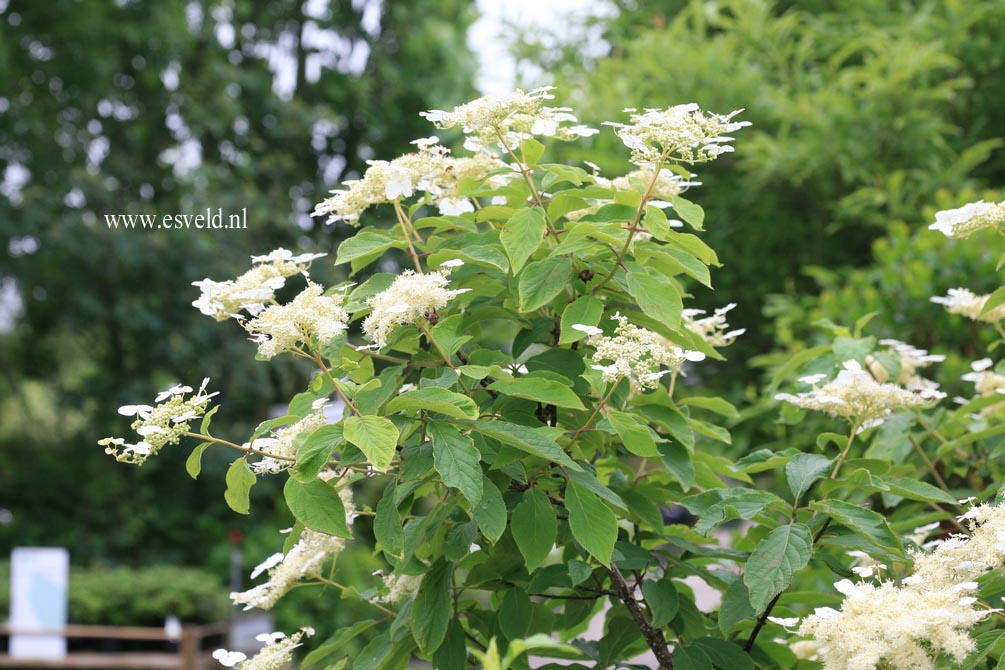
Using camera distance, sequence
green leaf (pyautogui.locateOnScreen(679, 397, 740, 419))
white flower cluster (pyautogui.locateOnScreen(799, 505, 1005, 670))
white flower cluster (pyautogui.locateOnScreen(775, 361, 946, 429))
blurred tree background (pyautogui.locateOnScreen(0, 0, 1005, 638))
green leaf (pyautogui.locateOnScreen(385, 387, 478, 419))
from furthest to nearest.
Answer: blurred tree background (pyautogui.locateOnScreen(0, 0, 1005, 638)), green leaf (pyautogui.locateOnScreen(679, 397, 740, 419)), white flower cluster (pyautogui.locateOnScreen(775, 361, 946, 429)), green leaf (pyautogui.locateOnScreen(385, 387, 478, 419)), white flower cluster (pyautogui.locateOnScreen(799, 505, 1005, 670))

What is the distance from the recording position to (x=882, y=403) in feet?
4.92

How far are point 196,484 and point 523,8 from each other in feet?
22.4

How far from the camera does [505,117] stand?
1351 millimetres

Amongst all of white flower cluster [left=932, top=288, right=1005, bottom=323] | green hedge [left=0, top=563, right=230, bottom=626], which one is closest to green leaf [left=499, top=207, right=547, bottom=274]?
white flower cluster [left=932, top=288, right=1005, bottom=323]

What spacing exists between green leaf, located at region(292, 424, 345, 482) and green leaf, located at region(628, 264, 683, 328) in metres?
0.43

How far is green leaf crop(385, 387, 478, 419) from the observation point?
114cm

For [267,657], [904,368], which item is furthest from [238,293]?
[904,368]

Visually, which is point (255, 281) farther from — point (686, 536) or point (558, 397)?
point (686, 536)

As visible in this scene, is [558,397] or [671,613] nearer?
[558,397]

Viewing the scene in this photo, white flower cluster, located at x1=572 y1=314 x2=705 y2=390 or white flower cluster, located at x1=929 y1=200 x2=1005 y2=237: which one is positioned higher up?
white flower cluster, located at x1=929 y1=200 x2=1005 y2=237

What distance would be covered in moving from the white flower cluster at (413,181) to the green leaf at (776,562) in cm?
66

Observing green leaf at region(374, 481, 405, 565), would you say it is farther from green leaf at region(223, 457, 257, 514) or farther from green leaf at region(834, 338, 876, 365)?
green leaf at region(834, 338, 876, 365)

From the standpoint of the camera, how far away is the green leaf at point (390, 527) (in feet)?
3.90

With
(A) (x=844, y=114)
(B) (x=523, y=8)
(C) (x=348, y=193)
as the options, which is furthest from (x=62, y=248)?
(C) (x=348, y=193)
